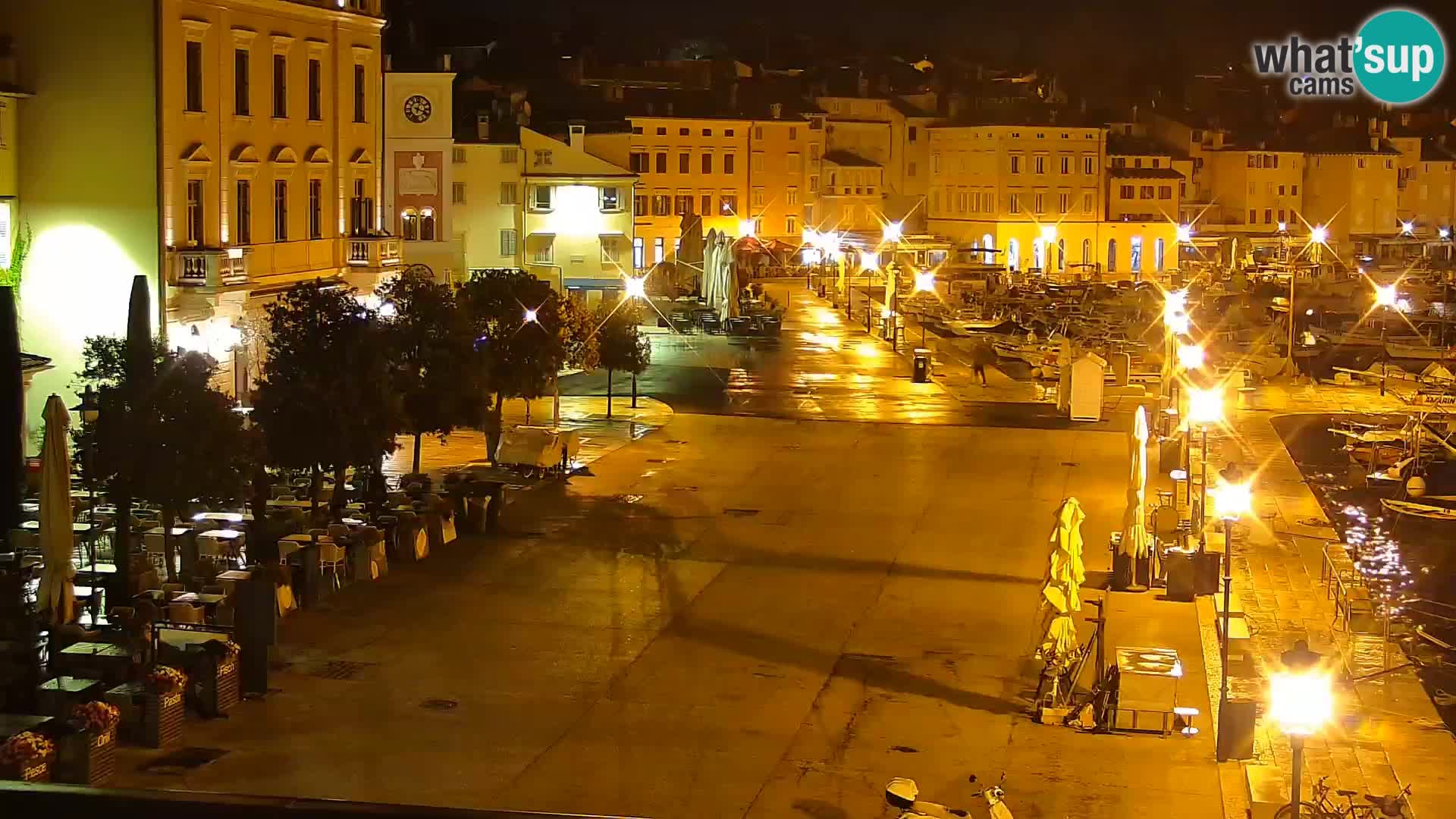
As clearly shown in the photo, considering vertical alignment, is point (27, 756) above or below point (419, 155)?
below

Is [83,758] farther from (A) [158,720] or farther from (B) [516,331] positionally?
(B) [516,331]

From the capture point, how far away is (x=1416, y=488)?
30.2m


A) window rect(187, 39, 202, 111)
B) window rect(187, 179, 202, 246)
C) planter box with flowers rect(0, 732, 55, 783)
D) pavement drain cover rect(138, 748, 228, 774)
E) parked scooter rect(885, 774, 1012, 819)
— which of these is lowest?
pavement drain cover rect(138, 748, 228, 774)

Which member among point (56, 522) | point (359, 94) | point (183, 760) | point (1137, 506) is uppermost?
point (359, 94)

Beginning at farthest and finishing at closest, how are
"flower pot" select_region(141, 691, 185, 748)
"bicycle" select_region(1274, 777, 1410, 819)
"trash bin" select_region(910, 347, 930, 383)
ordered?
"trash bin" select_region(910, 347, 930, 383), "flower pot" select_region(141, 691, 185, 748), "bicycle" select_region(1274, 777, 1410, 819)

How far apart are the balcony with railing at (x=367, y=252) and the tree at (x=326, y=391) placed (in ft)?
42.7

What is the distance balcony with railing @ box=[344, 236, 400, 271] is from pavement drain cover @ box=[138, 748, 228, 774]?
22252 mm

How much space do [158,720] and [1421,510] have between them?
70.2 ft

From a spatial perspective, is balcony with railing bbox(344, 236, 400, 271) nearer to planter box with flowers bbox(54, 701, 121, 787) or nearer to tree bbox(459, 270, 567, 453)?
tree bbox(459, 270, 567, 453)

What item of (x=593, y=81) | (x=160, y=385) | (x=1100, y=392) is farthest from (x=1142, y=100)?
(x=160, y=385)

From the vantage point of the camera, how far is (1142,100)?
424 ft

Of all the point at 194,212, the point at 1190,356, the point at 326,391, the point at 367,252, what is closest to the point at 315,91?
the point at 367,252

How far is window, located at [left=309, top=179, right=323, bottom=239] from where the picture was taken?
109 feet

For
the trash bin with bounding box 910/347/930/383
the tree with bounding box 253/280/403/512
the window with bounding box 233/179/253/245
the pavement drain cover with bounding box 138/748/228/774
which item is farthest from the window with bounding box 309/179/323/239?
the pavement drain cover with bounding box 138/748/228/774
